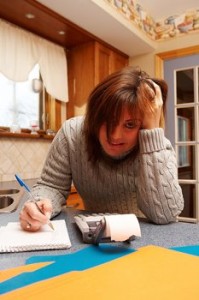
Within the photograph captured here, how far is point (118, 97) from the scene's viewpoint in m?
0.84

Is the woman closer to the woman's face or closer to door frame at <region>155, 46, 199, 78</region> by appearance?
the woman's face

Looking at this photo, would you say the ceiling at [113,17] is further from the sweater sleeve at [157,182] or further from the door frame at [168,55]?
the sweater sleeve at [157,182]

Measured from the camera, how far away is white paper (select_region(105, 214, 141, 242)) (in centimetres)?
61

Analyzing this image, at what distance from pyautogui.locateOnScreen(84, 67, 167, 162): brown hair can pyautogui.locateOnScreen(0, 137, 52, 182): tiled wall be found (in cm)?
135

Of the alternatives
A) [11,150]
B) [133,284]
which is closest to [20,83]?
[11,150]

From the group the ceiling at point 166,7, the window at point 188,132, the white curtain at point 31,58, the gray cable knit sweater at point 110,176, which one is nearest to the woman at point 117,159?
the gray cable knit sweater at point 110,176

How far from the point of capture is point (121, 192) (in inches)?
40.4

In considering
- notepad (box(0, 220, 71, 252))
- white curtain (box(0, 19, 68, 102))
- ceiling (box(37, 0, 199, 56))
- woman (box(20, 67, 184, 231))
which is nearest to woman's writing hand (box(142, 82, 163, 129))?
woman (box(20, 67, 184, 231))

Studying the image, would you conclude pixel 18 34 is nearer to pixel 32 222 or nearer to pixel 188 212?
pixel 32 222

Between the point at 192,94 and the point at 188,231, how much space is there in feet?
7.64

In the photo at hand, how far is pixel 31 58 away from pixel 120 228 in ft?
6.65

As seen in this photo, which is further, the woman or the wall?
the wall

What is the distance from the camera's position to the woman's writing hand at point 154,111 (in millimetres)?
894

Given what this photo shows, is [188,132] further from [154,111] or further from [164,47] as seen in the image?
[154,111]
